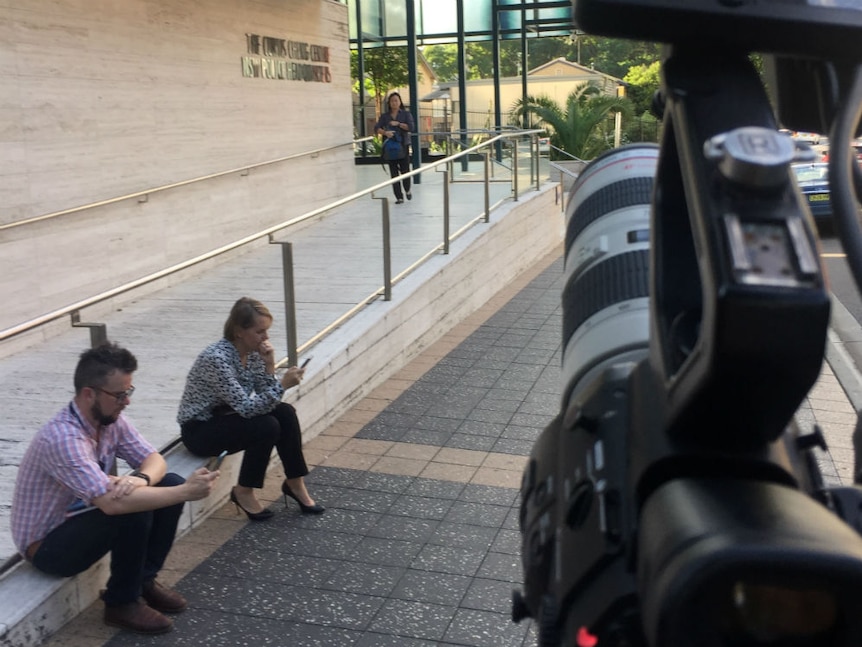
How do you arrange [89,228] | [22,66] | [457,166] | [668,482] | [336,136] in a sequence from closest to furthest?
[668,482]
[22,66]
[89,228]
[457,166]
[336,136]

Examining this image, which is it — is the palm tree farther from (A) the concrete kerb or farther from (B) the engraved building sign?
(B) the engraved building sign

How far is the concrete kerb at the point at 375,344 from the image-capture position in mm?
3301

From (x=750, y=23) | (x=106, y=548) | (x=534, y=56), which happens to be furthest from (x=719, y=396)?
(x=534, y=56)

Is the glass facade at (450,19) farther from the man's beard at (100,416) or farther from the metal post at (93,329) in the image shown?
the man's beard at (100,416)

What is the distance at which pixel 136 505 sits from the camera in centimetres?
332

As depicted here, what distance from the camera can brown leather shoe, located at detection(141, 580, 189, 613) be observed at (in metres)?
3.54

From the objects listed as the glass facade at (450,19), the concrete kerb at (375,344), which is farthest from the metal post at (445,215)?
the glass facade at (450,19)

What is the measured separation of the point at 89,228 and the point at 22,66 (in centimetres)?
116

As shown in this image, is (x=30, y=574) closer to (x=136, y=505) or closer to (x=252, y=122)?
(x=136, y=505)

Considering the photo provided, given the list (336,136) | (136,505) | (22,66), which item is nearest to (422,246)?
(22,66)

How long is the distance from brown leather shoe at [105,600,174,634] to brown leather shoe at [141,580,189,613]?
107 mm

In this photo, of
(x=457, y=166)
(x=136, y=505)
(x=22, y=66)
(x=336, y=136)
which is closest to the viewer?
(x=136, y=505)

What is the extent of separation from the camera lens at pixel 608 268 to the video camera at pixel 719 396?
0.03 meters

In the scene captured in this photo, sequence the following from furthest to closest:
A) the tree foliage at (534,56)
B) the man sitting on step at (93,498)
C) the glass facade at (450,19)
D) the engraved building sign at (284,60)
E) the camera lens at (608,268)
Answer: the tree foliage at (534,56) → the glass facade at (450,19) → the engraved building sign at (284,60) → the man sitting on step at (93,498) → the camera lens at (608,268)
